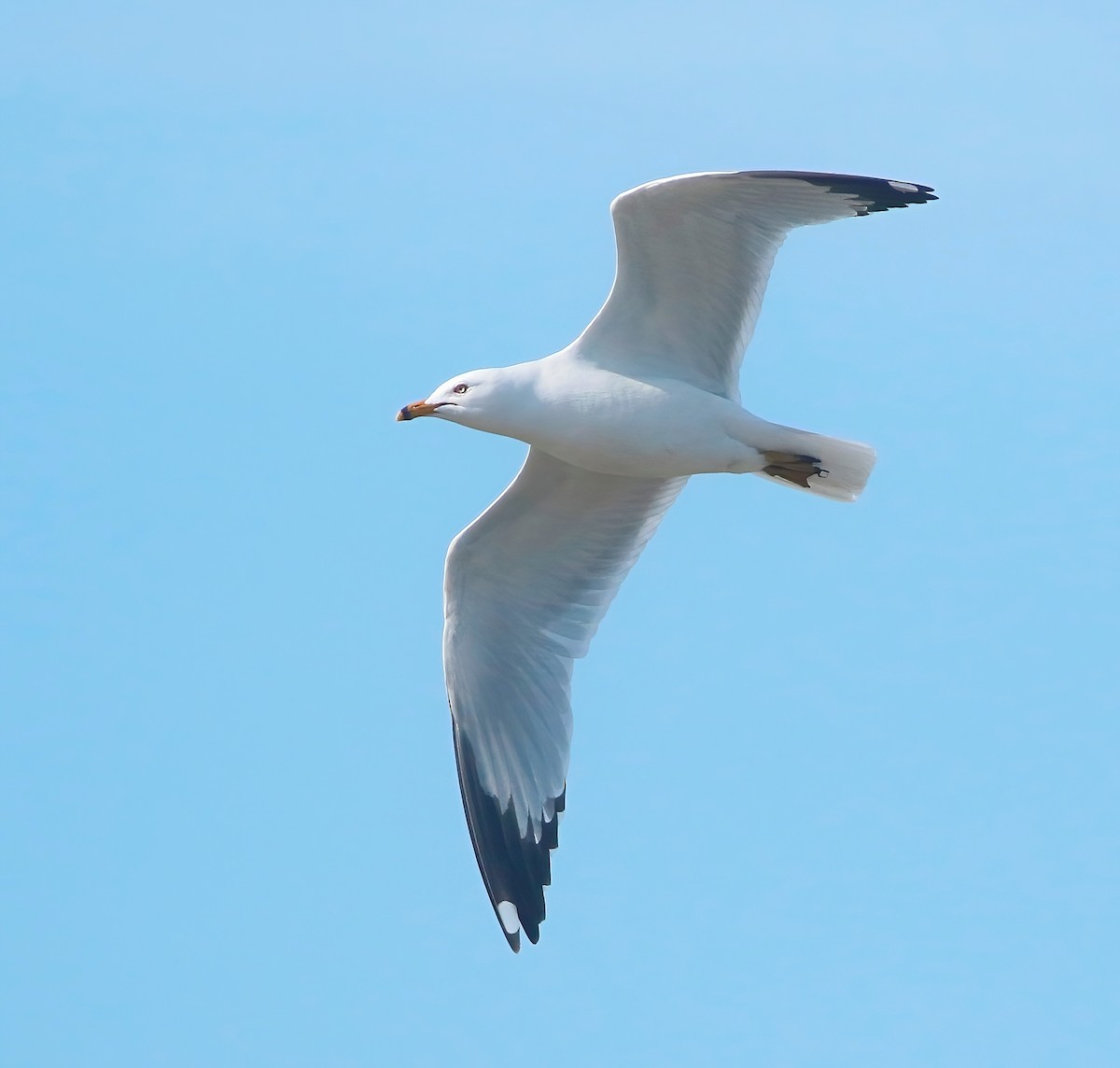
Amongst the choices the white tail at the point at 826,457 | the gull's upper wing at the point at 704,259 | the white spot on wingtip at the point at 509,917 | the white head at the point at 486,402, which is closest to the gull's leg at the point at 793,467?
the white tail at the point at 826,457

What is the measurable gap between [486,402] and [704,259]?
43.7 inches

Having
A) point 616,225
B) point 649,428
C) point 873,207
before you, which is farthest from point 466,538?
point 873,207

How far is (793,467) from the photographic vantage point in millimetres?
8242

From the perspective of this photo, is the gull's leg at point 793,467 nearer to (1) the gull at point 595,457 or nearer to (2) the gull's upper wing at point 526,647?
(1) the gull at point 595,457

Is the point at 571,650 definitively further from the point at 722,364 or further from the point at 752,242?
the point at 752,242

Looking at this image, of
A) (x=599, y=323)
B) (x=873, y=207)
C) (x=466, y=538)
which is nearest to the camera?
(x=873, y=207)

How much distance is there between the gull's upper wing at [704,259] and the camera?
759 centimetres

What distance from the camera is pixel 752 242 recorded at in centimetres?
791

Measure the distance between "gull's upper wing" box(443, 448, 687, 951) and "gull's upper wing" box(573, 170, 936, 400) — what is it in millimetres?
869

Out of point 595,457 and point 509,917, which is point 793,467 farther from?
point 509,917

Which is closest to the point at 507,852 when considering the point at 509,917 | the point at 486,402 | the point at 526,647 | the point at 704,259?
the point at 509,917

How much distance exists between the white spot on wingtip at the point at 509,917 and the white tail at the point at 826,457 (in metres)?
2.42

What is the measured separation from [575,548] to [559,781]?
1132 millimetres

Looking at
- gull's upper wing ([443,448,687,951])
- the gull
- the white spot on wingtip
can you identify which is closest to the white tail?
the gull
